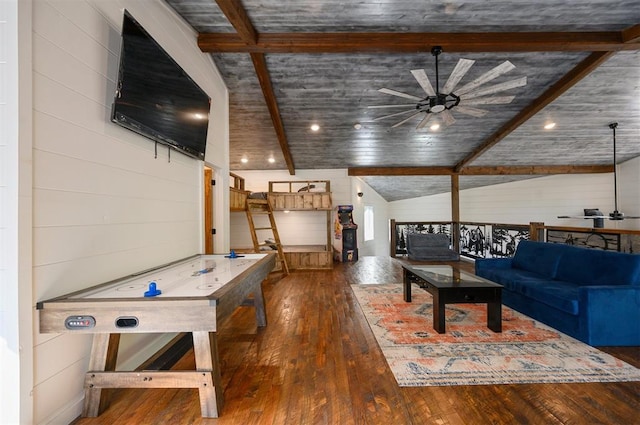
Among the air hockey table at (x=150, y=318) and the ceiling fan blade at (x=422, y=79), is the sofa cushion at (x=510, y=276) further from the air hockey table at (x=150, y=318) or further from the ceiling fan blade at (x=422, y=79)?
the air hockey table at (x=150, y=318)

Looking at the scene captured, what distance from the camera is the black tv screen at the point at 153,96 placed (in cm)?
203

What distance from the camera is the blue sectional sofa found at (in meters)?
2.60

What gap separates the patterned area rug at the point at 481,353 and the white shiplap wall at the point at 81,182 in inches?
91.2

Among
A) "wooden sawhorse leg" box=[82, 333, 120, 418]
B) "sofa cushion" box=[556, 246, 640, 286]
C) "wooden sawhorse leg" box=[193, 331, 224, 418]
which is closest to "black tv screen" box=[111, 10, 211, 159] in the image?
"wooden sawhorse leg" box=[82, 333, 120, 418]

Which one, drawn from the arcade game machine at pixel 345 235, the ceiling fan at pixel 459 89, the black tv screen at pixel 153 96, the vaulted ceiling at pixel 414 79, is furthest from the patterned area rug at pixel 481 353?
the arcade game machine at pixel 345 235

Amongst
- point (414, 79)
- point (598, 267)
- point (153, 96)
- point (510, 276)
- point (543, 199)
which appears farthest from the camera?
point (543, 199)

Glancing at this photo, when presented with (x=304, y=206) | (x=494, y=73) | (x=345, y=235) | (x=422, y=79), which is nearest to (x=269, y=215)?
(x=304, y=206)

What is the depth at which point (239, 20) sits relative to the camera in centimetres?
294

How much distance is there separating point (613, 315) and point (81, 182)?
4.69 metres

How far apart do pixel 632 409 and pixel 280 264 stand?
18.4 ft

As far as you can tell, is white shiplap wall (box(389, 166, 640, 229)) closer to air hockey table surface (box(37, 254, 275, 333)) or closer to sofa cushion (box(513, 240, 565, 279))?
sofa cushion (box(513, 240, 565, 279))

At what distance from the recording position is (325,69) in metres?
4.24

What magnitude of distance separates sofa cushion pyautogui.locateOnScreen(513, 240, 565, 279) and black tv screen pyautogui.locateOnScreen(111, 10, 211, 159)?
490 cm

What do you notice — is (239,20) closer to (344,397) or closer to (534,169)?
(344,397)
